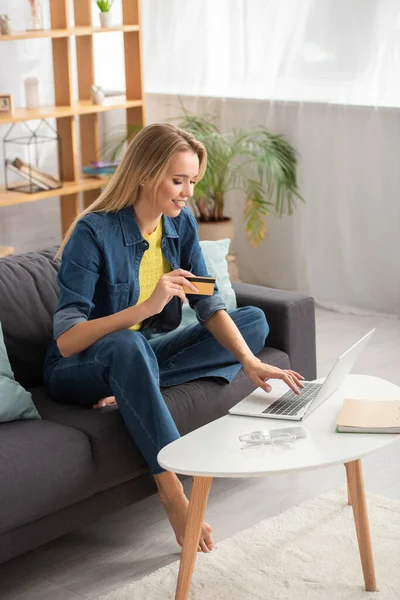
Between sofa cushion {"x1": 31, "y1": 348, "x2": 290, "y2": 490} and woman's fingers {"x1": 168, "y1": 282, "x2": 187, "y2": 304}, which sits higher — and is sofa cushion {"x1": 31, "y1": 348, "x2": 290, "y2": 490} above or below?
below

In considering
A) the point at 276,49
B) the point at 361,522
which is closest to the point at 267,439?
the point at 361,522

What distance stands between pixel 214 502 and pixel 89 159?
112 inches

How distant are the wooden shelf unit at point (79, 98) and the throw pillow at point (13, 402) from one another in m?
1.96

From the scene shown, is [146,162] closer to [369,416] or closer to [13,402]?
[13,402]

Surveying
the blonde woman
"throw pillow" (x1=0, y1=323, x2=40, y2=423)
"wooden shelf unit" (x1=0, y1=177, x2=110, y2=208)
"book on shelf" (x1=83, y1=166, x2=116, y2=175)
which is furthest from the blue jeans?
"book on shelf" (x1=83, y1=166, x2=116, y2=175)

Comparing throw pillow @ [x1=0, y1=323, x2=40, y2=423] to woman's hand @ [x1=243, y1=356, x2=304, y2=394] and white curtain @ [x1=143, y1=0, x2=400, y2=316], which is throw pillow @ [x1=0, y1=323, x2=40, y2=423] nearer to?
woman's hand @ [x1=243, y1=356, x2=304, y2=394]

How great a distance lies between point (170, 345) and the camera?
2828 mm

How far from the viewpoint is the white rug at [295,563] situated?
2256 millimetres

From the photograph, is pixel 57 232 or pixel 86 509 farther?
pixel 57 232

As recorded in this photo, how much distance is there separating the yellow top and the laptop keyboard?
21.6 inches

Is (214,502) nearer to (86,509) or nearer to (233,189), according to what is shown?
→ (86,509)

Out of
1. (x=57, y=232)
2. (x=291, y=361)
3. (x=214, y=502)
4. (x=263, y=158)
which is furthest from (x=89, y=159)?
(x=214, y=502)

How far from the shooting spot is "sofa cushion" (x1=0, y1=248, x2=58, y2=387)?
278 centimetres

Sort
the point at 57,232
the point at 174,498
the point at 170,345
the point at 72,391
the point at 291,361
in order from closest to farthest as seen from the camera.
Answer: the point at 174,498
the point at 72,391
the point at 170,345
the point at 291,361
the point at 57,232
